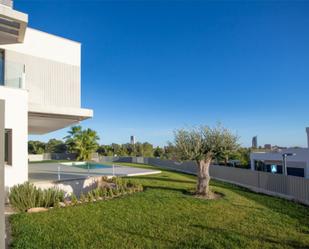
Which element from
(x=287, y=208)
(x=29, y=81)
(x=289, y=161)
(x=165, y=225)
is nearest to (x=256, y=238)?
(x=165, y=225)

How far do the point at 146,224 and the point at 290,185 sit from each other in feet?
25.8

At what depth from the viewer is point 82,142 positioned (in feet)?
112

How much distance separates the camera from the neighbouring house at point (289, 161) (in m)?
21.5

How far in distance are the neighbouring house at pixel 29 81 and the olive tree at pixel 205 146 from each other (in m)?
6.21

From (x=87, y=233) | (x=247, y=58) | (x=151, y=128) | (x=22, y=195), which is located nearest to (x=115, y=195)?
(x=22, y=195)

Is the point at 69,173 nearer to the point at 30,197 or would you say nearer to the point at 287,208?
the point at 30,197

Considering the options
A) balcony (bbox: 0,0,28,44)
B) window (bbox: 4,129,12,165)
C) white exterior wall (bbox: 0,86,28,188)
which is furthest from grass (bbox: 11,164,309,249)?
balcony (bbox: 0,0,28,44)

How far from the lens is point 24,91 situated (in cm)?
986

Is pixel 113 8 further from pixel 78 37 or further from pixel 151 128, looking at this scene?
pixel 151 128

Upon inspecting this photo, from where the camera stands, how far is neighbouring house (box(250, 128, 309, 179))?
70.4 ft

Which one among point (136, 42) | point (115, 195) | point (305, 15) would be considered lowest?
point (115, 195)

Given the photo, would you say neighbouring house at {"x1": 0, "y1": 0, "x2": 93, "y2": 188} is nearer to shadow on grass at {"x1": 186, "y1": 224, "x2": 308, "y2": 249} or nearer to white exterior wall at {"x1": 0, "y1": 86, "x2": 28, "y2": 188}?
white exterior wall at {"x1": 0, "y1": 86, "x2": 28, "y2": 188}

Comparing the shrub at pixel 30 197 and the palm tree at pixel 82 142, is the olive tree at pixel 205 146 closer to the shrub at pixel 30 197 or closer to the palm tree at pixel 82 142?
the shrub at pixel 30 197

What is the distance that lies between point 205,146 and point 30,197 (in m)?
7.17
